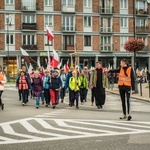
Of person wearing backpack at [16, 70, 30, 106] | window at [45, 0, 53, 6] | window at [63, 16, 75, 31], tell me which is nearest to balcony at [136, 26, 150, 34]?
window at [63, 16, 75, 31]

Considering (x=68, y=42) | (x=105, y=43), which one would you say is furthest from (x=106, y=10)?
(x=68, y=42)

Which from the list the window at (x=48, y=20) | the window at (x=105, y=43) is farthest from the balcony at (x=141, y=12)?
the window at (x=48, y=20)

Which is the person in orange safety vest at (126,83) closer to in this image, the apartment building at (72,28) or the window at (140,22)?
the apartment building at (72,28)

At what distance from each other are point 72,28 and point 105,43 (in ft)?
17.1

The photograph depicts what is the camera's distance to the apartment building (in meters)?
52.9

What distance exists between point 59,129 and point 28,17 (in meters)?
45.1

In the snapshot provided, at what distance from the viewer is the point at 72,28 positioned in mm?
54844

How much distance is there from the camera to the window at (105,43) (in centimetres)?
5625

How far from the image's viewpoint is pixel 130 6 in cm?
5806

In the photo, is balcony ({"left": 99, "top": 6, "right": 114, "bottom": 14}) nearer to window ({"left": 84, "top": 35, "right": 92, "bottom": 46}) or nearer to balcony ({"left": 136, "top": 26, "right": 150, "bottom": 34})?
window ({"left": 84, "top": 35, "right": 92, "bottom": 46})

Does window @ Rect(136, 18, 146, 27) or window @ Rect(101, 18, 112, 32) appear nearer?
window @ Rect(101, 18, 112, 32)

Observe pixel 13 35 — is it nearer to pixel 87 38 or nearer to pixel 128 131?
pixel 87 38

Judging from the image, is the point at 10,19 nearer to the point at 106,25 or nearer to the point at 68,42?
the point at 68,42

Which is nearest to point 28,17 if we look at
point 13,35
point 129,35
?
point 13,35
